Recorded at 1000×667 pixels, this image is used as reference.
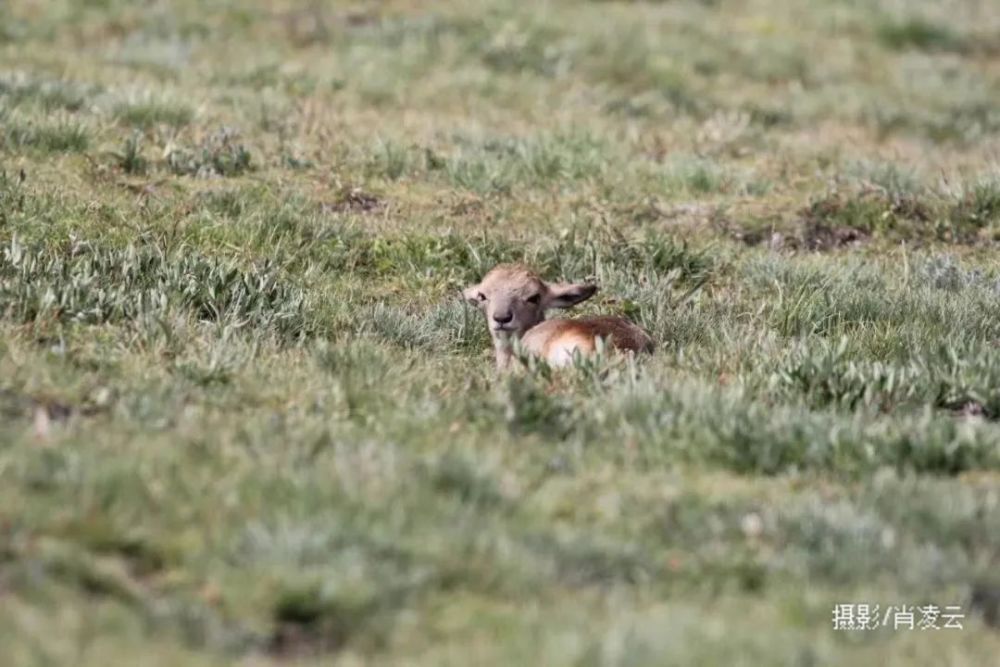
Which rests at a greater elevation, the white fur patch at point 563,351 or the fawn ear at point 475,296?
the white fur patch at point 563,351

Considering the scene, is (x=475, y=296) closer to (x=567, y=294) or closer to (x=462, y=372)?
(x=567, y=294)

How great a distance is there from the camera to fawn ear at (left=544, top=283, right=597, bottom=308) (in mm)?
10062

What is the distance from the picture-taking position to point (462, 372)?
28.8 ft

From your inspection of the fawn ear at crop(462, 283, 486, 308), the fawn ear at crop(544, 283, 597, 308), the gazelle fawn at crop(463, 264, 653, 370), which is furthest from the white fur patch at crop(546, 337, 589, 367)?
the fawn ear at crop(462, 283, 486, 308)

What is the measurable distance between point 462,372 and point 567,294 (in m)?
1.55

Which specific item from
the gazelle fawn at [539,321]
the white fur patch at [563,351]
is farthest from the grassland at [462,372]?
the white fur patch at [563,351]

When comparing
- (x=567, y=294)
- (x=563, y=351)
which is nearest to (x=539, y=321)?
(x=567, y=294)

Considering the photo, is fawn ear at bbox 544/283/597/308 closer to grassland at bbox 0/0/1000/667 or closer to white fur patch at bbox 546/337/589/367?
grassland at bbox 0/0/1000/667

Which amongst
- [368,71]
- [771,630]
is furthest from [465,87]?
[771,630]

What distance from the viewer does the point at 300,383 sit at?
25.2 ft

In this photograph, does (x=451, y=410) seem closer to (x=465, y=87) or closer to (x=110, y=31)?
(x=465, y=87)

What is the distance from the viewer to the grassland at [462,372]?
526cm

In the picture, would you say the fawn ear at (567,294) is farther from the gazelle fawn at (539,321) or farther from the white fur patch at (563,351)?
the white fur patch at (563,351)

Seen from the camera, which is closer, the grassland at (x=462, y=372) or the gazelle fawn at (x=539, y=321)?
the grassland at (x=462, y=372)
